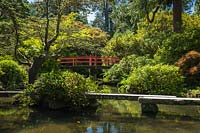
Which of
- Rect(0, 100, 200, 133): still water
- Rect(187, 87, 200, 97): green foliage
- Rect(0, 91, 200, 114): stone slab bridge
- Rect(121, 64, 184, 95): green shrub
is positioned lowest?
Rect(0, 100, 200, 133): still water

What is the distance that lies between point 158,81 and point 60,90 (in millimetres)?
4631

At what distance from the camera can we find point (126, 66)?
2300 cm

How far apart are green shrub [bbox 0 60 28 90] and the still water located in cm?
463

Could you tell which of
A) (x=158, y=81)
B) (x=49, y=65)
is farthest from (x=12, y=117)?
(x=49, y=65)

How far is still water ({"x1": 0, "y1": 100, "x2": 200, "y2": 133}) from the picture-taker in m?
10.2

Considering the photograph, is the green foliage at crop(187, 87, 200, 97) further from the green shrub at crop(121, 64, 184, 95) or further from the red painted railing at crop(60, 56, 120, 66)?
the red painted railing at crop(60, 56, 120, 66)

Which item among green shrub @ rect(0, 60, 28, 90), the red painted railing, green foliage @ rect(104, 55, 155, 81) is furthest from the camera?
the red painted railing

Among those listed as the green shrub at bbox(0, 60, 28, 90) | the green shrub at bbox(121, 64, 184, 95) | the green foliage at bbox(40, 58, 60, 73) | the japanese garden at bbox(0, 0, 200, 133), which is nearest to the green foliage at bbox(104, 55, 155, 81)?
the japanese garden at bbox(0, 0, 200, 133)

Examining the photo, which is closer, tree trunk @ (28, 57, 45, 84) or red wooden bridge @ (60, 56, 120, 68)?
tree trunk @ (28, 57, 45, 84)

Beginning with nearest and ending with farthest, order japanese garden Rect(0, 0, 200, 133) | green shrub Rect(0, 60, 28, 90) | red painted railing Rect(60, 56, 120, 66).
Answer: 1. japanese garden Rect(0, 0, 200, 133)
2. green shrub Rect(0, 60, 28, 90)
3. red painted railing Rect(60, 56, 120, 66)

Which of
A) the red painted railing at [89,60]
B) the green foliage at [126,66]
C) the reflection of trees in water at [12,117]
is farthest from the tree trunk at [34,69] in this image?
the red painted railing at [89,60]

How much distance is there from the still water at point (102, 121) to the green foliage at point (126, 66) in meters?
7.26

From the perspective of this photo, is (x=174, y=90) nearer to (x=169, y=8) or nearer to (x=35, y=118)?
(x=35, y=118)

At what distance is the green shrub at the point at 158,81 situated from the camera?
15766 mm
